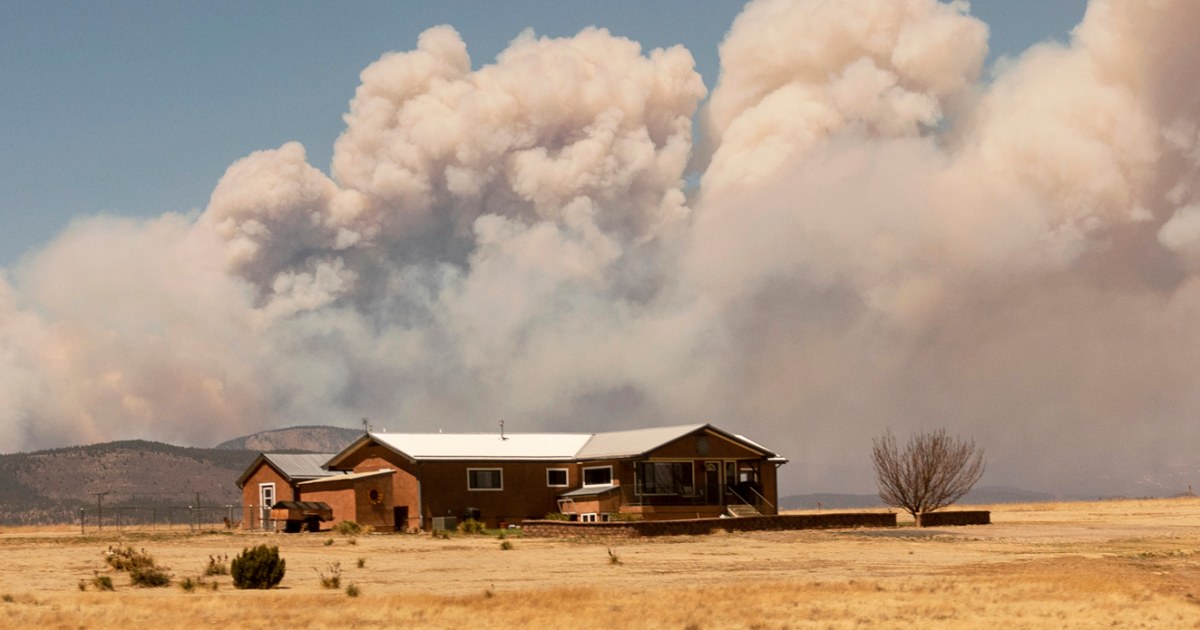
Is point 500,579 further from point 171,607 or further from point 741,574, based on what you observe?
point 171,607

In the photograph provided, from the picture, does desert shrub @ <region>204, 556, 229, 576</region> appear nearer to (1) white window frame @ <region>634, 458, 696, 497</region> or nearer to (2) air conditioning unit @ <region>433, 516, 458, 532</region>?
(2) air conditioning unit @ <region>433, 516, 458, 532</region>

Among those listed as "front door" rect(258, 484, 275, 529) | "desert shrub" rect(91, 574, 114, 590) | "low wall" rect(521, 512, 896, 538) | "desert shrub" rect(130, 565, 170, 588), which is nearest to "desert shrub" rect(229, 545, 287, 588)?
"desert shrub" rect(130, 565, 170, 588)

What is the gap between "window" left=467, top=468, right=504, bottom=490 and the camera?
230ft

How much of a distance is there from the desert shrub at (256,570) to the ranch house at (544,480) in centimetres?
3291

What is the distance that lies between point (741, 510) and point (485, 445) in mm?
13343

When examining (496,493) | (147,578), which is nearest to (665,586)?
(147,578)

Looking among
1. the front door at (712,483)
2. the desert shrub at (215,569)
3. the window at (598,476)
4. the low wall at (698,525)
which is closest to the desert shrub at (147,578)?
the desert shrub at (215,569)

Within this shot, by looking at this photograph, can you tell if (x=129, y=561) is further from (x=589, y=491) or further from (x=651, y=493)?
(x=651, y=493)

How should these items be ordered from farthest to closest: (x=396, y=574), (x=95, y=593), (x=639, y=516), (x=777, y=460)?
(x=777, y=460) → (x=639, y=516) → (x=396, y=574) → (x=95, y=593)

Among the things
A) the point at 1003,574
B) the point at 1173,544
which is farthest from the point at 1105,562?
the point at 1173,544

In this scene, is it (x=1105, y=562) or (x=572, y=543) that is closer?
(x=1105, y=562)

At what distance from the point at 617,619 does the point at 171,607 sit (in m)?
8.44

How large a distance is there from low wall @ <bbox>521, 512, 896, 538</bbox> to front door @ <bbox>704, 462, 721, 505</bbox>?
9281mm

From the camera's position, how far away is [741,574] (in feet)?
119
